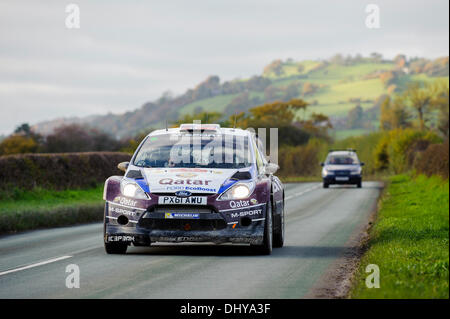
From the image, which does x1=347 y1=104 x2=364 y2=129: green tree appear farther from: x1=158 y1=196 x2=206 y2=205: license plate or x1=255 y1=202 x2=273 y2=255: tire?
x1=158 y1=196 x2=206 y2=205: license plate

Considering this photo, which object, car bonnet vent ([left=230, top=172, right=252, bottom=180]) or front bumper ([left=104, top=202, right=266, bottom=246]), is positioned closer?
front bumper ([left=104, top=202, right=266, bottom=246])

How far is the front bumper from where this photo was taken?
12.8 meters

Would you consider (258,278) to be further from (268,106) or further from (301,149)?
(268,106)

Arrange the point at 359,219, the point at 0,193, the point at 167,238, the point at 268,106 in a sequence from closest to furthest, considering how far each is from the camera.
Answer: the point at 167,238
the point at 359,219
the point at 0,193
the point at 268,106

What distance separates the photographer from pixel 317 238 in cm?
1711

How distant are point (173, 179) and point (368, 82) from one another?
532ft

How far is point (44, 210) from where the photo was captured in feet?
77.9

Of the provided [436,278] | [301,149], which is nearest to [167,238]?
[436,278]

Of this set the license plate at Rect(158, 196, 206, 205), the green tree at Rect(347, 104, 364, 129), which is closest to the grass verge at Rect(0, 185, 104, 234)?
the license plate at Rect(158, 196, 206, 205)

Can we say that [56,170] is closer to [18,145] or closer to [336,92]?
[18,145]

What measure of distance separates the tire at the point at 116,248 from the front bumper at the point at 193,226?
51 cm

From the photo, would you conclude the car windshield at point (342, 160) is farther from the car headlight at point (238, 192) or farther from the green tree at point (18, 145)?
the green tree at point (18, 145)

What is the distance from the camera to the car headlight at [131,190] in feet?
42.5

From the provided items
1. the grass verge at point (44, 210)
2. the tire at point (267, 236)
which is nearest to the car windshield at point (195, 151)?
the tire at point (267, 236)
